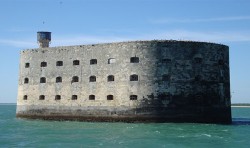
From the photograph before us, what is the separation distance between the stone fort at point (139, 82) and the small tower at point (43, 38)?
13.9 ft

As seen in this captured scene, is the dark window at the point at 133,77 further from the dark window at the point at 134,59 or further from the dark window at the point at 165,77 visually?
the dark window at the point at 165,77

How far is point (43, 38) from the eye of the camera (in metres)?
34.3

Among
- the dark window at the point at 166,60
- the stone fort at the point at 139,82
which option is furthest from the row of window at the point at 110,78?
the dark window at the point at 166,60

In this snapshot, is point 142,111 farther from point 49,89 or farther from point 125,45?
point 49,89

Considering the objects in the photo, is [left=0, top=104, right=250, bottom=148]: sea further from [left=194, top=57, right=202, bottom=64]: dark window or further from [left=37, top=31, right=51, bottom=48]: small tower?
[left=37, top=31, right=51, bottom=48]: small tower

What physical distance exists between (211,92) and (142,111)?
4.98 m

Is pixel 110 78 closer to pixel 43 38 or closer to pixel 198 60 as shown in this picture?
pixel 198 60

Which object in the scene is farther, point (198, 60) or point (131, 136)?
point (198, 60)

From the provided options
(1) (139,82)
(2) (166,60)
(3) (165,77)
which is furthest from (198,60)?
(1) (139,82)

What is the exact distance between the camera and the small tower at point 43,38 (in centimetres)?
3428

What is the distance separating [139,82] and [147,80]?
0.56 metres

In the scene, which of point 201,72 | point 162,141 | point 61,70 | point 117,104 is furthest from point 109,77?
point 162,141

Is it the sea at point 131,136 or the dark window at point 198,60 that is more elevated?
the dark window at point 198,60

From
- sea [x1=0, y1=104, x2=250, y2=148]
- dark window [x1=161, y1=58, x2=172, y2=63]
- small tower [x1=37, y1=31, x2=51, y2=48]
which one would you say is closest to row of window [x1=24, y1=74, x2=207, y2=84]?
dark window [x1=161, y1=58, x2=172, y2=63]
